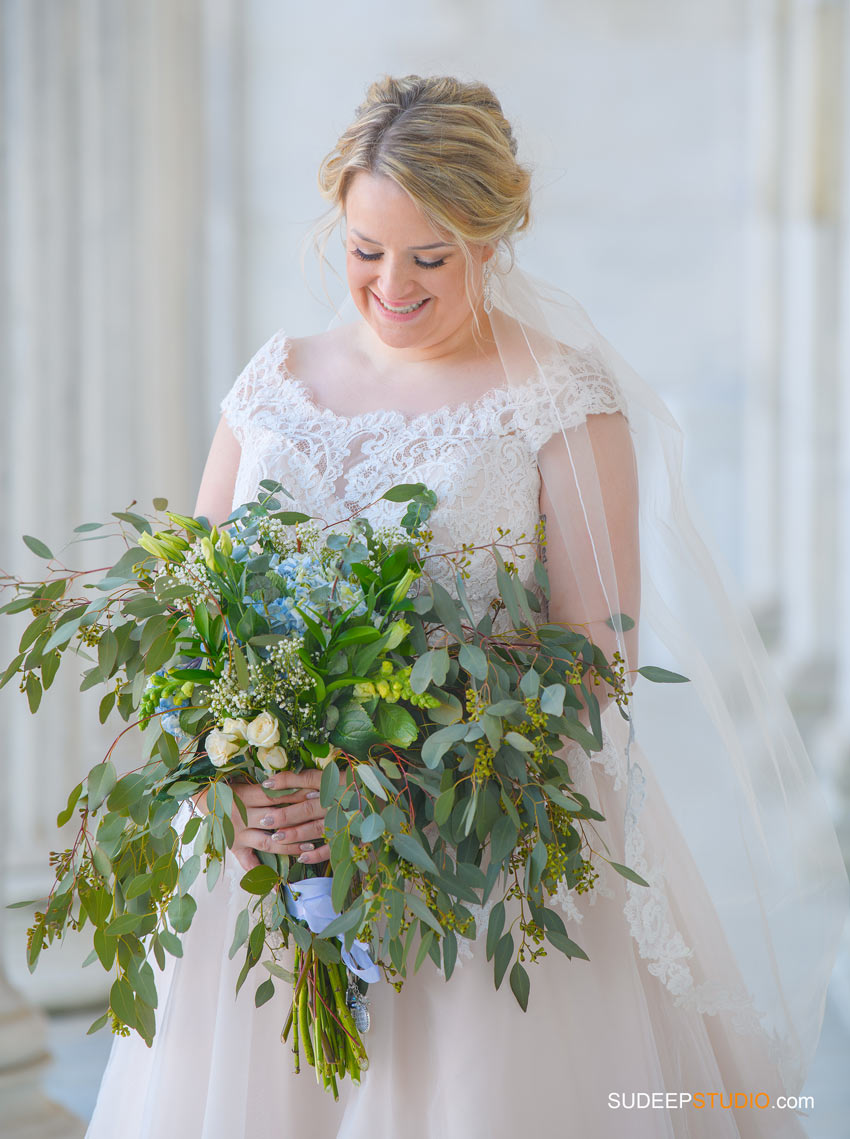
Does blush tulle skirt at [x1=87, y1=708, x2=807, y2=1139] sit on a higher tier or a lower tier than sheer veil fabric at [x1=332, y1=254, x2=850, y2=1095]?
lower

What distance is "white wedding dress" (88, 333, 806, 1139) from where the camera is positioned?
1.51m

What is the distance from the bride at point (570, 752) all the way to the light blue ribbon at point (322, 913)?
5 centimetres

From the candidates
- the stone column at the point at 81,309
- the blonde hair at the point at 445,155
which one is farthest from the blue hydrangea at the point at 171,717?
the stone column at the point at 81,309

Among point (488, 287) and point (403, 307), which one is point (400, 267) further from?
point (488, 287)

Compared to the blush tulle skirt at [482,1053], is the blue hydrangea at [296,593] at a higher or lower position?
higher

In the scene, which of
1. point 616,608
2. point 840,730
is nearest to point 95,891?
point 616,608

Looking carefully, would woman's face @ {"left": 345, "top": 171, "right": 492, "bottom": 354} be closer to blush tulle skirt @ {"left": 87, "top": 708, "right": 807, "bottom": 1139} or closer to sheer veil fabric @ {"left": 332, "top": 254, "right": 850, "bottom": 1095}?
sheer veil fabric @ {"left": 332, "top": 254, "right": 850, "bottom": 1095}

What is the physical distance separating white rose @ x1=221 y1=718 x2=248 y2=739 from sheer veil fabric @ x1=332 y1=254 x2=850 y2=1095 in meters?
0.57

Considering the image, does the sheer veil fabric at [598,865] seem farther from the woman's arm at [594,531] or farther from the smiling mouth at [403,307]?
the smiling mouth at [403,307]

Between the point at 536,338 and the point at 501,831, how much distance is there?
2.73 feet

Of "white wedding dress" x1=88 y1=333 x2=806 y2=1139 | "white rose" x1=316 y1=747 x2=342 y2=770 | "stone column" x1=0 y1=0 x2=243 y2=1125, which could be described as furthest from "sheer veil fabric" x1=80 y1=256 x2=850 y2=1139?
"stone column" x1=0 y1=0 x2=243 y2=1125

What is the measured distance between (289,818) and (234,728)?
0.62 feet

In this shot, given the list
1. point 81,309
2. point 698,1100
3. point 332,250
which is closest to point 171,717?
point 698,1100

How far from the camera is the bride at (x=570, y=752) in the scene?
1527mm
